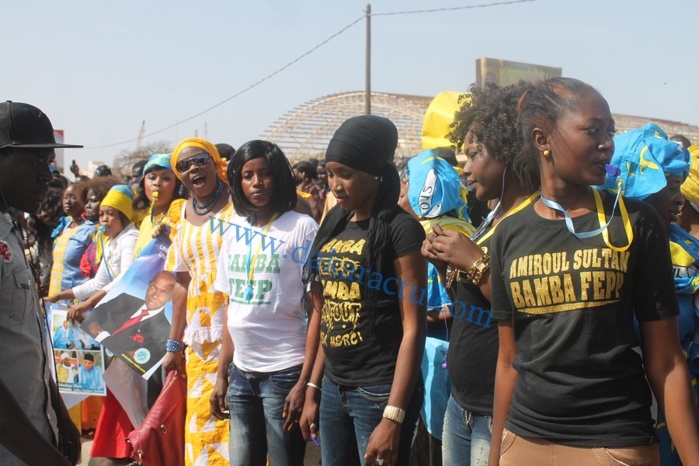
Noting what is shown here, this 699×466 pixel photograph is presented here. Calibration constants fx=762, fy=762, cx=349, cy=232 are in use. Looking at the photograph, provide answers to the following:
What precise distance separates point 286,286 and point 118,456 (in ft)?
8.51

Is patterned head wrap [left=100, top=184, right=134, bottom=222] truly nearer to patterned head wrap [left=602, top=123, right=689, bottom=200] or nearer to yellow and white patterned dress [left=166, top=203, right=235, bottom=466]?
yellow and white patterned dress [left=166, top=203, right=235, bottom=466]

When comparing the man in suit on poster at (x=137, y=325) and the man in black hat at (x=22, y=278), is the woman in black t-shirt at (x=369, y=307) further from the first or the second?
the man in suit on poster at (x=137, y=325)

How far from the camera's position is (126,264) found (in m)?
5.81

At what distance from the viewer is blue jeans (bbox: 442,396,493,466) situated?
2.78 m

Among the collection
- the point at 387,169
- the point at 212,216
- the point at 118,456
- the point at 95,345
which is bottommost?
the point at 118,456

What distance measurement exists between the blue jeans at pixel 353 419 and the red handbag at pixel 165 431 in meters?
1.66

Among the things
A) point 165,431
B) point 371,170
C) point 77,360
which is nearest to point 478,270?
point 371,170

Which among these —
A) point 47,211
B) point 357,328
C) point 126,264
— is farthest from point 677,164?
point 47,211

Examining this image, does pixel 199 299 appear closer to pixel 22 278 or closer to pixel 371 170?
pixel 371 170

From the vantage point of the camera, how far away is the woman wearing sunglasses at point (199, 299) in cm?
446

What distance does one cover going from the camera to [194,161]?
468cm

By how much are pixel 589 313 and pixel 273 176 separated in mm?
2297

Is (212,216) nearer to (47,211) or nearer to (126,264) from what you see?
(126,264)

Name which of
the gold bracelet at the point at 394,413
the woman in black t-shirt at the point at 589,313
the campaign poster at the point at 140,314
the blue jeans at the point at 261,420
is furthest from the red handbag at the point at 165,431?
the woman in black t-shirt at the point at 589,313
